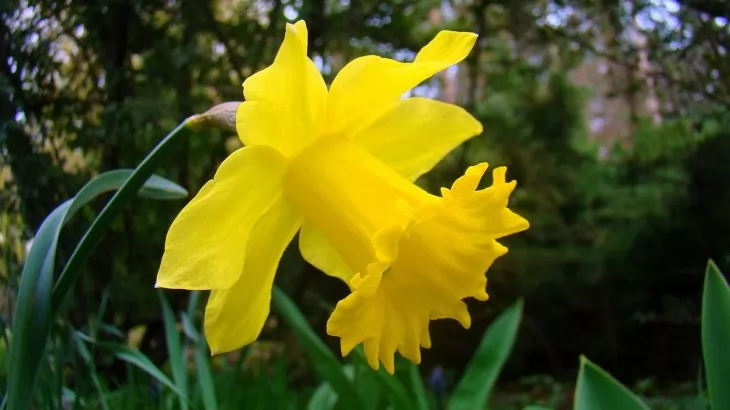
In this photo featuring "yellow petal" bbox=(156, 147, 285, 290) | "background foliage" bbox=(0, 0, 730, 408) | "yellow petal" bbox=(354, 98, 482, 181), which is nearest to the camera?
"yellow petal" bbox=(156, 147, 285, 290)

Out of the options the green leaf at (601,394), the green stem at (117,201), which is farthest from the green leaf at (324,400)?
the green stem at (117,201)

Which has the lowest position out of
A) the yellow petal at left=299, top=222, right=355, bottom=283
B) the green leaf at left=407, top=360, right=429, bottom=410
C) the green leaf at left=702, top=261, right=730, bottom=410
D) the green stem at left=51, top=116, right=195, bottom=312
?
the green leaf at left=407, top=360, right=429, bottom=410

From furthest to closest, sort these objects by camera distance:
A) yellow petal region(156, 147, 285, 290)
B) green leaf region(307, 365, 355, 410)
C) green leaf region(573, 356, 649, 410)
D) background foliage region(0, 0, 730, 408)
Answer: background foliage region(0, 0, 730, 408) → green leaf region(307, 365, 355, 410) → green leaf region(573, 356, 649, 410) → yellow petal region(156, 147, 285, 290)

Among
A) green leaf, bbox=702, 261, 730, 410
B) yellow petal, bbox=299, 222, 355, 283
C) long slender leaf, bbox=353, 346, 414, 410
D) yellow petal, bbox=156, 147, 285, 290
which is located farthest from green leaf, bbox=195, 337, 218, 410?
green leaf, bbox=702, 261, 730, 410

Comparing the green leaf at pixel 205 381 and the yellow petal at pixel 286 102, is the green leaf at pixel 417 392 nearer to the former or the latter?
the green leaf at pixel 205 381

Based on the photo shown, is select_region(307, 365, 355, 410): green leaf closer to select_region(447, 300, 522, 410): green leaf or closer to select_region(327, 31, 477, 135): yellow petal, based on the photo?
select_region(447, 300, 522, 410): green leaf

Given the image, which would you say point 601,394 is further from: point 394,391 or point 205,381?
point 205,381

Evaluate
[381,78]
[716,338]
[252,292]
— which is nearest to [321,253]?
[252,292]
